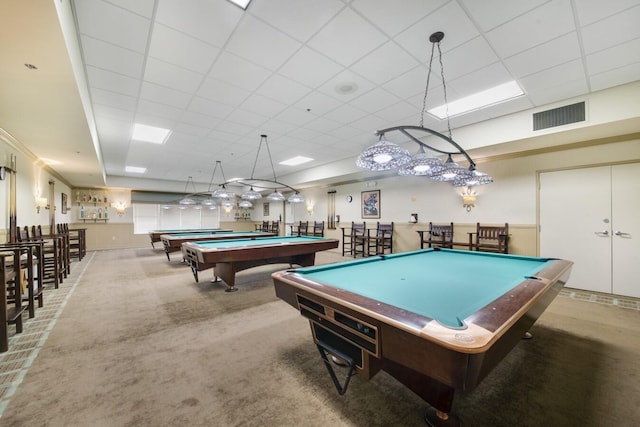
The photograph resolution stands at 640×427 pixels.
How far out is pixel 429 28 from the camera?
86.7 inches

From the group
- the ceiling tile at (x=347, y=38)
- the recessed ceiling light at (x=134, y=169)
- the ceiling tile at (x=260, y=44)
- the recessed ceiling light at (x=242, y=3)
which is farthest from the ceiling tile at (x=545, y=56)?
the recessed ceiling light at (x=134, y=169)

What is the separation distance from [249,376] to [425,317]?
151 cm

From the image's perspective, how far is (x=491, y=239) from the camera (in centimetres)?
530

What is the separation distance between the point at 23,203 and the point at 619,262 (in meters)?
10.5

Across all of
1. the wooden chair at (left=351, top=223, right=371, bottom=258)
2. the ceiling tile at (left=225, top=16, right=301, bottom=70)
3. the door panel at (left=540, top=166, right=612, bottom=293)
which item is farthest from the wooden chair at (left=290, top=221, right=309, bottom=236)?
the ceiling tile at (left=225, top=16, right=301, bottom=70)

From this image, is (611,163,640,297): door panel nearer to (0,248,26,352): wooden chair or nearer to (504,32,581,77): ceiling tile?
(504,32,581,77): ceiling tile

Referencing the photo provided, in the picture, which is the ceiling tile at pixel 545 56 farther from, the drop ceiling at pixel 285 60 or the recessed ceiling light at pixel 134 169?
the recessed ceiling light at pixel 134 169

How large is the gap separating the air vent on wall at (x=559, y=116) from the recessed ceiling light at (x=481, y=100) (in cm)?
67

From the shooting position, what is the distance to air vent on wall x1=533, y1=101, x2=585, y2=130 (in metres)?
3.36

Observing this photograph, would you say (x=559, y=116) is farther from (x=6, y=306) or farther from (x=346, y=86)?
(x=6, y=306)

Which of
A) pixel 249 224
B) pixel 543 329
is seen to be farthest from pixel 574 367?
pixel 249 224

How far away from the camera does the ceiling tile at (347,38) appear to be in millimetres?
2143

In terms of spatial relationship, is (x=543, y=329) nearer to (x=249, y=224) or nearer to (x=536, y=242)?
(x=536, y=242)

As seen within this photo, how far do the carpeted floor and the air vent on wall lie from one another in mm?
2600
